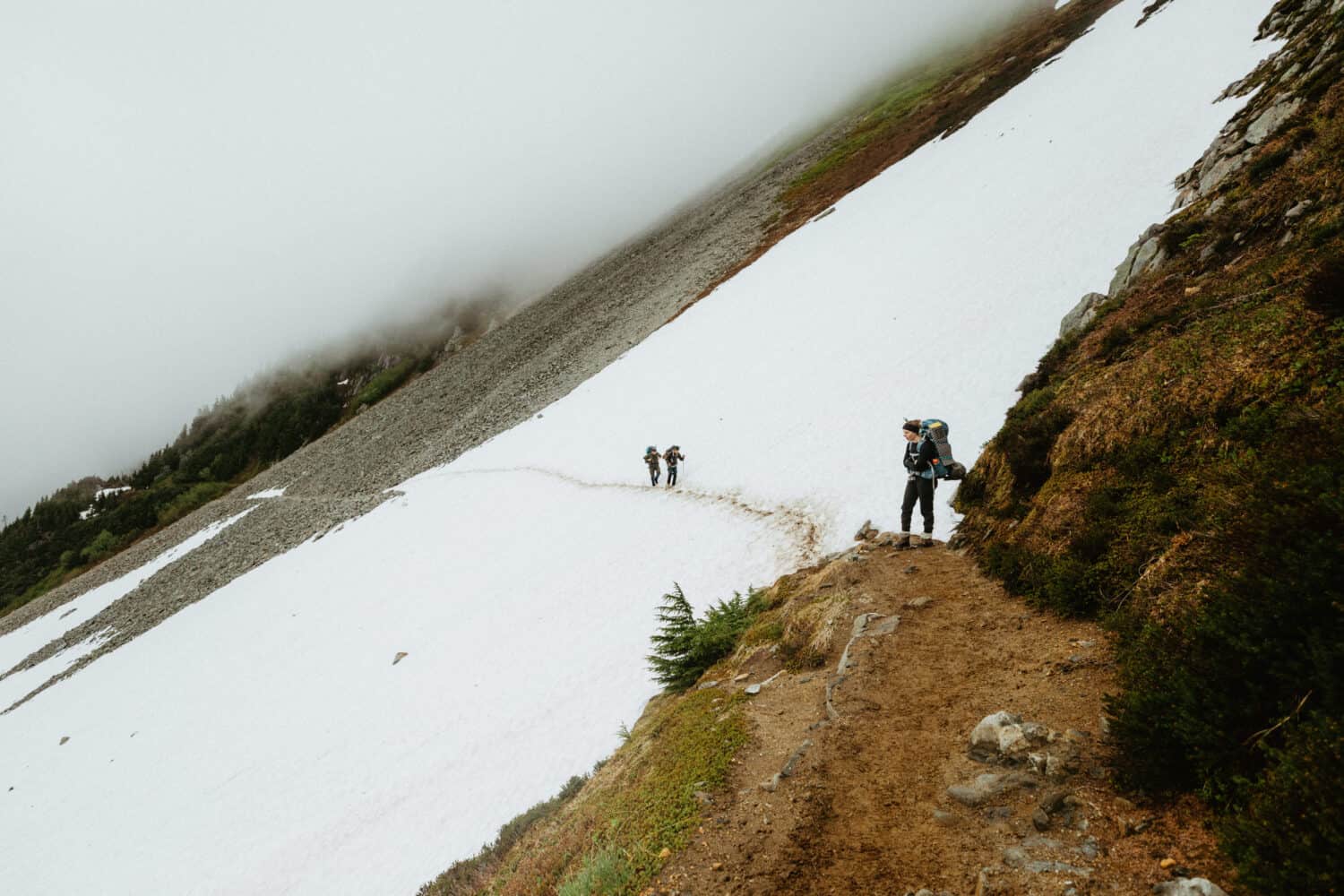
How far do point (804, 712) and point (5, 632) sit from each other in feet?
282

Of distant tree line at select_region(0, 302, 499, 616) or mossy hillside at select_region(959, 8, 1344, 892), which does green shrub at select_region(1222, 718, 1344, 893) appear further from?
distant tree line at select_region(0, 302, 499, 616)

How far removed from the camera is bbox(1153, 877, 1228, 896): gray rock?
9.17 ft

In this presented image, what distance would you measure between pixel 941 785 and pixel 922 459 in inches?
265

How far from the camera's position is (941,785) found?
452 centimetres

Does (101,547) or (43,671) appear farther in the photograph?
(101,547)

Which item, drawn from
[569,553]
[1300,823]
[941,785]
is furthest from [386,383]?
[1300,823]

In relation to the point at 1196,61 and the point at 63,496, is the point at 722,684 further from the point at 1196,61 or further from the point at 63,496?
the point at 63,496

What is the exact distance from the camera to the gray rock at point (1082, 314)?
1195 cm

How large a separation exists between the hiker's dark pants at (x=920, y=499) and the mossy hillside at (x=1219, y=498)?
2.02 ft

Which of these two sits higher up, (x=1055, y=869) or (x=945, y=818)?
(x=1055, y=869)

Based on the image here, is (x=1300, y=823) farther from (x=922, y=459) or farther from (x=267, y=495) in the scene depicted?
(x=267, y=495)

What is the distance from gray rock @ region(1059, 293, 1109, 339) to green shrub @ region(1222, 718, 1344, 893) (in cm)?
1103

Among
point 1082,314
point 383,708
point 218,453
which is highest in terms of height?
point 218,453

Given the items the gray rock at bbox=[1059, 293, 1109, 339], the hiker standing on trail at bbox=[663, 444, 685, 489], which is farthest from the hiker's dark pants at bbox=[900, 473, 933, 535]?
the hiker standing on trail at bbox=[663, 444, 685, 489]
